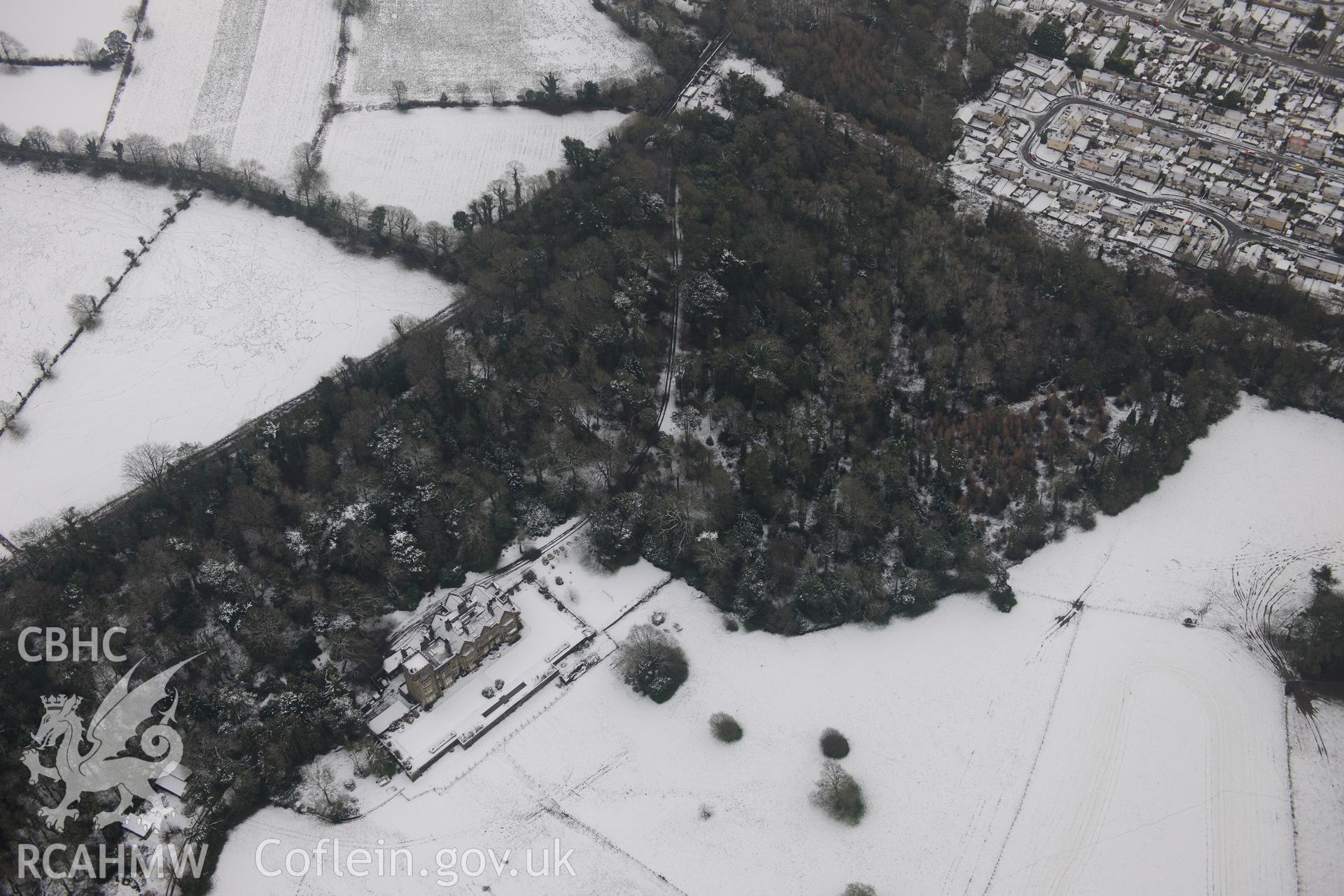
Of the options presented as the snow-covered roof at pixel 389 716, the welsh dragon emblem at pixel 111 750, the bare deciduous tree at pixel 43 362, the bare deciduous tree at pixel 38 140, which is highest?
the bare deciduous tree at pixel 38 140

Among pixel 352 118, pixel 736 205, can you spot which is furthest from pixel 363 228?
pixel 736 205

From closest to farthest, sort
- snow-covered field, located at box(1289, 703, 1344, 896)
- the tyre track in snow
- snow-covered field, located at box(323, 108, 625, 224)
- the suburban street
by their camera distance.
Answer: snow-covered field, located at box(1289, 703, 1344, 896), the tyre track in snow, the suburban street, snow-covered field, located at box(323, 108, 625, 224)

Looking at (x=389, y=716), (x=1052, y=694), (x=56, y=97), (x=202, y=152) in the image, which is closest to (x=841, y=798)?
(x=1052, y=694)

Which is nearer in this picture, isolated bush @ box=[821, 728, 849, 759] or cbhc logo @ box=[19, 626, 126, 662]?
isolated bush @ box=[821, 728, 849, 759]

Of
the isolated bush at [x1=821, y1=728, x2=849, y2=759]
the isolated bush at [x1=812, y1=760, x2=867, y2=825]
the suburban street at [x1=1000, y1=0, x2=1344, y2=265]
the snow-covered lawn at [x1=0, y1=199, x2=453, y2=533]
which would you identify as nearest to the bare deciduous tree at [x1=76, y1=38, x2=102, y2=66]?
the snow-covered lawn at [x1=0, y1=199, x2=453, y2=533]

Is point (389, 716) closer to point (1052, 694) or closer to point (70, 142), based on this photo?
point (1052, 694)

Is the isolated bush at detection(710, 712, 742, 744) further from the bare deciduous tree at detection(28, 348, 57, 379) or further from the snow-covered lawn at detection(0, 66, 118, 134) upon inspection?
the snow-covered lawn at detection(0, 66, 118, 134)

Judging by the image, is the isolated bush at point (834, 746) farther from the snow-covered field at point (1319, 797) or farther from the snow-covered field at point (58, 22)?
the snow-covered field at point (58, 22)

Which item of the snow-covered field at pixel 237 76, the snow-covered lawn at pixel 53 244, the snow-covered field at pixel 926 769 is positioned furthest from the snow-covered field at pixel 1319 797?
the snow-covered field at pixel 237 76
